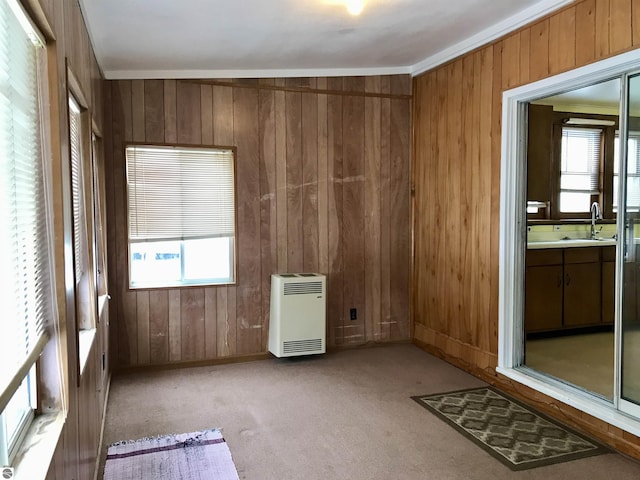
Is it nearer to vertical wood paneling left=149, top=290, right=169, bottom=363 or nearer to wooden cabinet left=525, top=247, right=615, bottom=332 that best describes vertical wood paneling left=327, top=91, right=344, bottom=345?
vertical wood paneling left=149, top=290, right=169, bottom=363

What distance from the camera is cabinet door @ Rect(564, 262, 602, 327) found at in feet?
16.6

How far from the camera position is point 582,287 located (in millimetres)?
5117

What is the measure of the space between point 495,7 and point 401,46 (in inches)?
37.7

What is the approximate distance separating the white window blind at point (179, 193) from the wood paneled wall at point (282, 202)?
0.09m

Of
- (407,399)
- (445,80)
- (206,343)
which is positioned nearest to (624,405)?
(407,399)

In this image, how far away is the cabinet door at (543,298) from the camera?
495 centimetres

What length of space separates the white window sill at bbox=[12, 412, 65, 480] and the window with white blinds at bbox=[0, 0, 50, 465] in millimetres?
32

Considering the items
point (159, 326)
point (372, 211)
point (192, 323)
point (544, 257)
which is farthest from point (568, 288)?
point (159, 326)

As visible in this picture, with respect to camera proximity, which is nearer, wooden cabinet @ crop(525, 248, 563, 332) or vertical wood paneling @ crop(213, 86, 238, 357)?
vertical wood paneling @ crop(213, 86, 238, 357)

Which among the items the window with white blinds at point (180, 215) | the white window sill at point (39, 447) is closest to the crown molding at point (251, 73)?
the window with white blinds at point (180, 215)

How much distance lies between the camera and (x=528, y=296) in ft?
16.2

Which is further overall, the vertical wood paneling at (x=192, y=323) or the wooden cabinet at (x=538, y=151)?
the vertical wood paneling at (x=192, y=323)

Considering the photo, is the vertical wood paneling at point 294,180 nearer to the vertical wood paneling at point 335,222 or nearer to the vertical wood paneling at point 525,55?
the vertical wood paneling at point 335,222

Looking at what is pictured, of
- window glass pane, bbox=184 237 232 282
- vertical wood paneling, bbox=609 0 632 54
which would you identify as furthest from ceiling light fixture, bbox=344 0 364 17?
window glass pane, bbox=184 237 232 282
